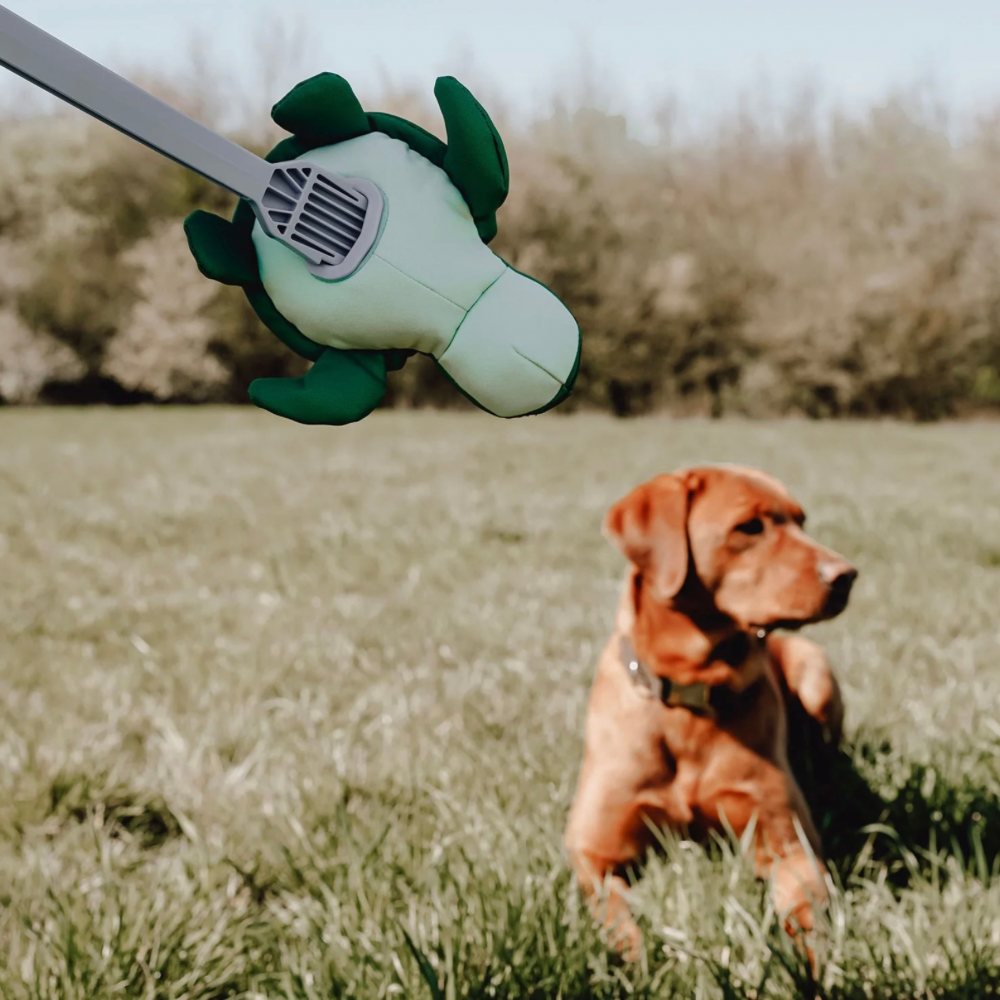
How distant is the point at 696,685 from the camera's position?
7.98ft

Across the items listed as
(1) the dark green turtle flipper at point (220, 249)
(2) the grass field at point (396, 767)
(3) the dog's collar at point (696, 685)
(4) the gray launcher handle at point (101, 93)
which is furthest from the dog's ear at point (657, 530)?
(4) the gray launcher handle at point (101, 93)

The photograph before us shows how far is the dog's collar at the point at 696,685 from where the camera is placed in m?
2.43

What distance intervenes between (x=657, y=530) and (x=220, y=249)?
167cm

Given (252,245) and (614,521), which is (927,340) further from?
(252,245)

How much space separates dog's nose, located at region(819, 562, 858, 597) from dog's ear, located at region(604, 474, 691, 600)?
0.37 meters

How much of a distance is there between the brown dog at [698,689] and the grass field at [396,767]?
137 millimetres

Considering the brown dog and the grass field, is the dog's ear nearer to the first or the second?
the brown dog

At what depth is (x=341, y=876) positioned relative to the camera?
2143 millimetres

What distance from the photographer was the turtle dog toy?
3.24 ft

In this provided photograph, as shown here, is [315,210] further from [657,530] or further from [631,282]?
[631,282]

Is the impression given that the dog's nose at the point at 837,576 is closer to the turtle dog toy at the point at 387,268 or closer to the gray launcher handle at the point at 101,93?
the turtle dog toy at the point at 387,268

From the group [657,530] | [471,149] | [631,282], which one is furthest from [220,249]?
[631,282]

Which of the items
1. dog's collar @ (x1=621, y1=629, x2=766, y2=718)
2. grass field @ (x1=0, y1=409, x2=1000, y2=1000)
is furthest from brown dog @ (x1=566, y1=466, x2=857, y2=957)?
grass field @ (x1=0, y1=409, x2=1000, y2=1000)

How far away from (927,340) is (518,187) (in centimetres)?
1129
